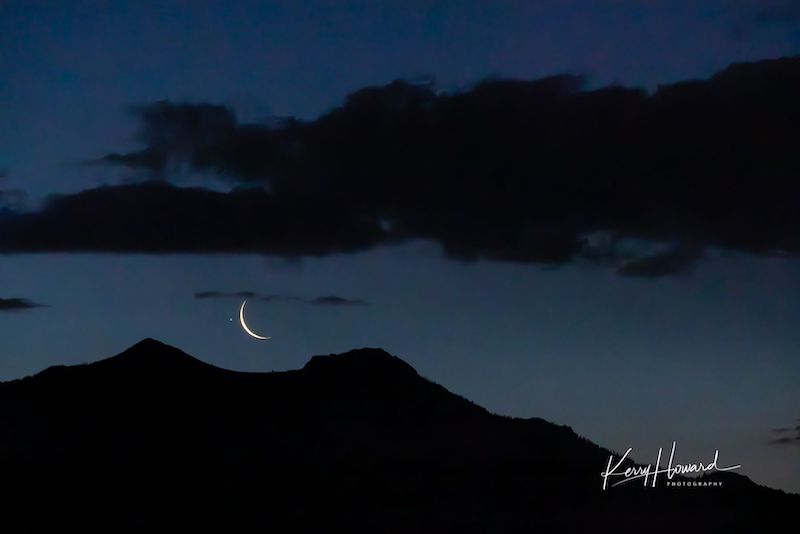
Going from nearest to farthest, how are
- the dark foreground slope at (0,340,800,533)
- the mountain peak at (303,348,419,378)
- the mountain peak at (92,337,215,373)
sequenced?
the dark foreground slope at (0,340,800,533) → the mountain peak at (92,337,215,373) → the mountain peak at (303,348,419,378)

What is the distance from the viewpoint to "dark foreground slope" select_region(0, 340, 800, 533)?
11362 cm

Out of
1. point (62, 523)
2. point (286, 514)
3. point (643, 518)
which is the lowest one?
point (62, 523)

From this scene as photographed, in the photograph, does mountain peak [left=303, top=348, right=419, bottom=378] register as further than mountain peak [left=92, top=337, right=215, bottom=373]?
Yes

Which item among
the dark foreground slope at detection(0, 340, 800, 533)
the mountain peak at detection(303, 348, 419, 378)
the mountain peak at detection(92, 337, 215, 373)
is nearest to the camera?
the dark foreground slope at detection(0, 340, 800, 533)

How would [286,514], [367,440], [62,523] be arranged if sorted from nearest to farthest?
[62,523] → [286,514] → [367,440]

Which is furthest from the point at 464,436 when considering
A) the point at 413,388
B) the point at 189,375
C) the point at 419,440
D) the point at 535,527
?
the point at 189,375

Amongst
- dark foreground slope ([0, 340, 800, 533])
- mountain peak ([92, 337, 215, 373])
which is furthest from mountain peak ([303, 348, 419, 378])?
mountain peak ([92, 337, 215, 373])

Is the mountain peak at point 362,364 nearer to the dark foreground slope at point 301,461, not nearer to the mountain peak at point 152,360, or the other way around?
the dark foreground slope at point 301,461

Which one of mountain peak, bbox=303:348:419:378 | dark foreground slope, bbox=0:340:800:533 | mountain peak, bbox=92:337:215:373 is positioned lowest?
dark foreground slope, bbox=0:340:800:533

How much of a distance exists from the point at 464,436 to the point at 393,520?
37666mm

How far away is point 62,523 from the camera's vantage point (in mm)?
105438

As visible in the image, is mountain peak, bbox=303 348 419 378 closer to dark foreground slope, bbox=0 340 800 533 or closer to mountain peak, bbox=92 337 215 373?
dark foreground slope, bbox=0 340 800 533

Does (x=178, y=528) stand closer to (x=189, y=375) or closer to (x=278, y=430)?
(x=278, y=430)

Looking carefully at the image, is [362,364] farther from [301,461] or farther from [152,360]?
[301,461]
